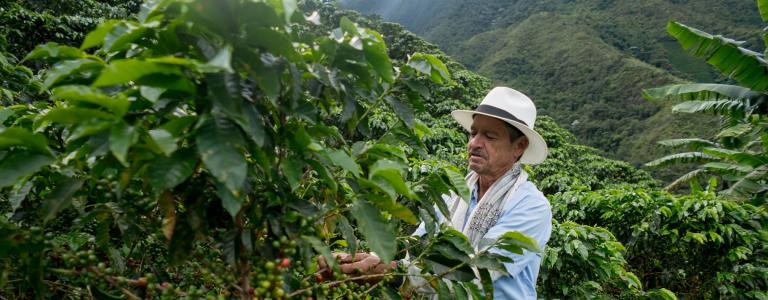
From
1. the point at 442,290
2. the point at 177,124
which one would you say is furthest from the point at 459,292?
the point at 177,124

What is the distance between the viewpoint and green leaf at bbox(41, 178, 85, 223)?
3.46 ft

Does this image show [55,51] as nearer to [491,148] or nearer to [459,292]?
[459,292]

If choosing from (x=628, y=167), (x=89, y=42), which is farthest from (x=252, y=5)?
(x=628, y=167)

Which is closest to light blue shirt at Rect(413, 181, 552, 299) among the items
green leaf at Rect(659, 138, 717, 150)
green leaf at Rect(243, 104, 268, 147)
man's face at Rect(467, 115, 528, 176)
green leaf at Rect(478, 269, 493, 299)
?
man's face at Rect(467, 115, 528, 176)

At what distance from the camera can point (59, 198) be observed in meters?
1.06

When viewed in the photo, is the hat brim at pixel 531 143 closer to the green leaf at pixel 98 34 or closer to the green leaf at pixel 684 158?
the green leaf at pixel 98 34

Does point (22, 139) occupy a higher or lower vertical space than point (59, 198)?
higher

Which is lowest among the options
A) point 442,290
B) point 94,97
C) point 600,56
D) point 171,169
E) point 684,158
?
point 600,56

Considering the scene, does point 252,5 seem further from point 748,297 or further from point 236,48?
point 748,297

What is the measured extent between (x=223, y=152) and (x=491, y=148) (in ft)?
5.71

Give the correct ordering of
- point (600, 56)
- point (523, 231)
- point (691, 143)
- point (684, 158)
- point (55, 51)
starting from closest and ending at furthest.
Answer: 1. point (55, 51)
2. point (523, 231)
3. point (684, 158)
4. point (691, 143)
5. point (600, 56)

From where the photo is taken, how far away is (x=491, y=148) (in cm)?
244

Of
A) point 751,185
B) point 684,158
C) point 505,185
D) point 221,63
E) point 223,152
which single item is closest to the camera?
point 221,63

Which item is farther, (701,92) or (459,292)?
(701,92)
